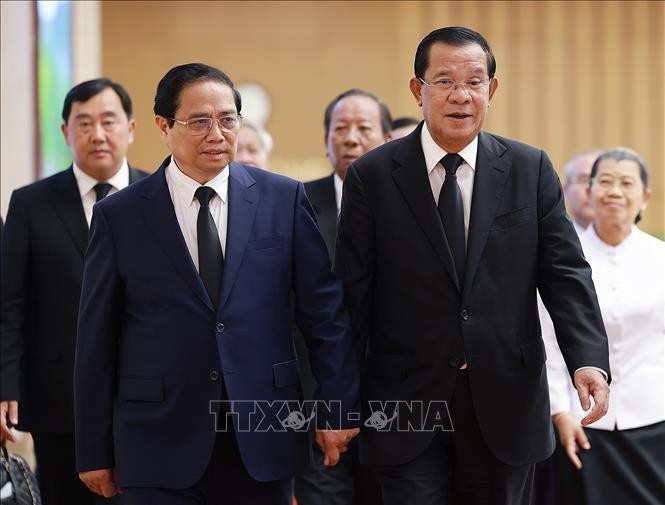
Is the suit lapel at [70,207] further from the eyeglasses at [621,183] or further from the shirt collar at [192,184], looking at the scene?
the eyeglasses at [621,183]

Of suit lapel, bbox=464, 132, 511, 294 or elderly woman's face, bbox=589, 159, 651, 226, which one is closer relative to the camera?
suit lapel, bbox=464, 132, 511, 294

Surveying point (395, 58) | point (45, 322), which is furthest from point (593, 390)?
point (395, 58)

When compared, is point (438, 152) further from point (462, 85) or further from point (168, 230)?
point (168, 230)

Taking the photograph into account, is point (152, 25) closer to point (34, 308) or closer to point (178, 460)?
point (34, 308)

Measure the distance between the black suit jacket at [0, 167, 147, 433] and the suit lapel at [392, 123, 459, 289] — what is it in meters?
1.43

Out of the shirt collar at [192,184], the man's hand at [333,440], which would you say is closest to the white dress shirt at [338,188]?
the shirt collar at [192,184]

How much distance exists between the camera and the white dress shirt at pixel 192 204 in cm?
321

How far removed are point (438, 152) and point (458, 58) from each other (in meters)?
0.27

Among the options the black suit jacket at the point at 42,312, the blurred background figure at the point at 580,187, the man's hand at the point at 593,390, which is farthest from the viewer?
the blurred background figure at the point at 580,187

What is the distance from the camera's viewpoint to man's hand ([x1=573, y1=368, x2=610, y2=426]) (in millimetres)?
3037

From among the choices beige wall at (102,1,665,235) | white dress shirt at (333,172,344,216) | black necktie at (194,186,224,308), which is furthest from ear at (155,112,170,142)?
beige wall at (102,1,665,235)

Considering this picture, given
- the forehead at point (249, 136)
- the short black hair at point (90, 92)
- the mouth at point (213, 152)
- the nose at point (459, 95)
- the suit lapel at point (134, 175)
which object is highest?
the short black hair at point (90, 92)

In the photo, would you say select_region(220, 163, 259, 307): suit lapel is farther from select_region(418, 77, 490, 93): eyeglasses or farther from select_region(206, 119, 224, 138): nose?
select_region(418, 77, 490, 93): eyeglasses

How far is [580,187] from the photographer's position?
6.22 metres
